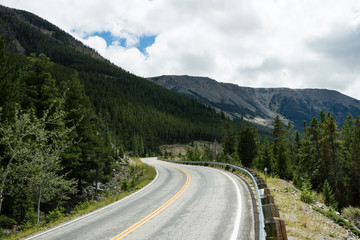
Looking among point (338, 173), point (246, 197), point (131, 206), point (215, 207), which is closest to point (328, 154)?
point (338, 173)

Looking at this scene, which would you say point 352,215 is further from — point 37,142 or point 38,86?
point 38,86

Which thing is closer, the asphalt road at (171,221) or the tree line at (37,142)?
the asphalt road at (171,221)

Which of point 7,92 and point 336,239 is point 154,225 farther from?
point 7,92

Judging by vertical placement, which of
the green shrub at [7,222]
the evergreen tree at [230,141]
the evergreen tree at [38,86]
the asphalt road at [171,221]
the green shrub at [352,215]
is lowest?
the green shrub at [7,222]

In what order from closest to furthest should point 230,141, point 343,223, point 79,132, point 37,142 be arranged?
point 343,223 < point 37,142 < point 79,132 < point 230,141

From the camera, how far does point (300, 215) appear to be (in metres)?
8.88

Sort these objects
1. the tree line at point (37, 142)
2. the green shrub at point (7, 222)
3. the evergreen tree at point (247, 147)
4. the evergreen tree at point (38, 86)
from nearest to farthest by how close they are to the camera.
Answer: the tree line at point (37, 142)
the green shrub at point (7, 222)
the evergreen tree at point (38, 86)
the evergreen tree at point (247, 147)

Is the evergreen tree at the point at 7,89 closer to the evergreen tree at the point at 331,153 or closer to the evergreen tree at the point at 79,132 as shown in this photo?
the evergreen tree at the point at 79,132

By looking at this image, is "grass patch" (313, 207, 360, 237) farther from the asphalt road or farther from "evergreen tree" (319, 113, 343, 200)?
"evergreen tree" (319, 113, 343, 200)

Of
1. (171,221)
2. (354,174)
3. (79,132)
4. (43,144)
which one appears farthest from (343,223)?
(79,132)

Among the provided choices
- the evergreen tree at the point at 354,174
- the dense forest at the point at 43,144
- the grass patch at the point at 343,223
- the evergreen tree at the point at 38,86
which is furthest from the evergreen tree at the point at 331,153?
the evergreen tree at the point at 38,86

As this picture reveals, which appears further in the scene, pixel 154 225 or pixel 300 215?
pixel 300 215

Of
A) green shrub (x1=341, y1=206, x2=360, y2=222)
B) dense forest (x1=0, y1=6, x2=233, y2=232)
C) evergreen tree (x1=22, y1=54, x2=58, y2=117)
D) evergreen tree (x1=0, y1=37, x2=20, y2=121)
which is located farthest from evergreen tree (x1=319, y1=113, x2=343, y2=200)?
evergreen tree (x1=0, y1=37, x2=20, y2=121)

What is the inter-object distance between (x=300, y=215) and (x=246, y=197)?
339cm
